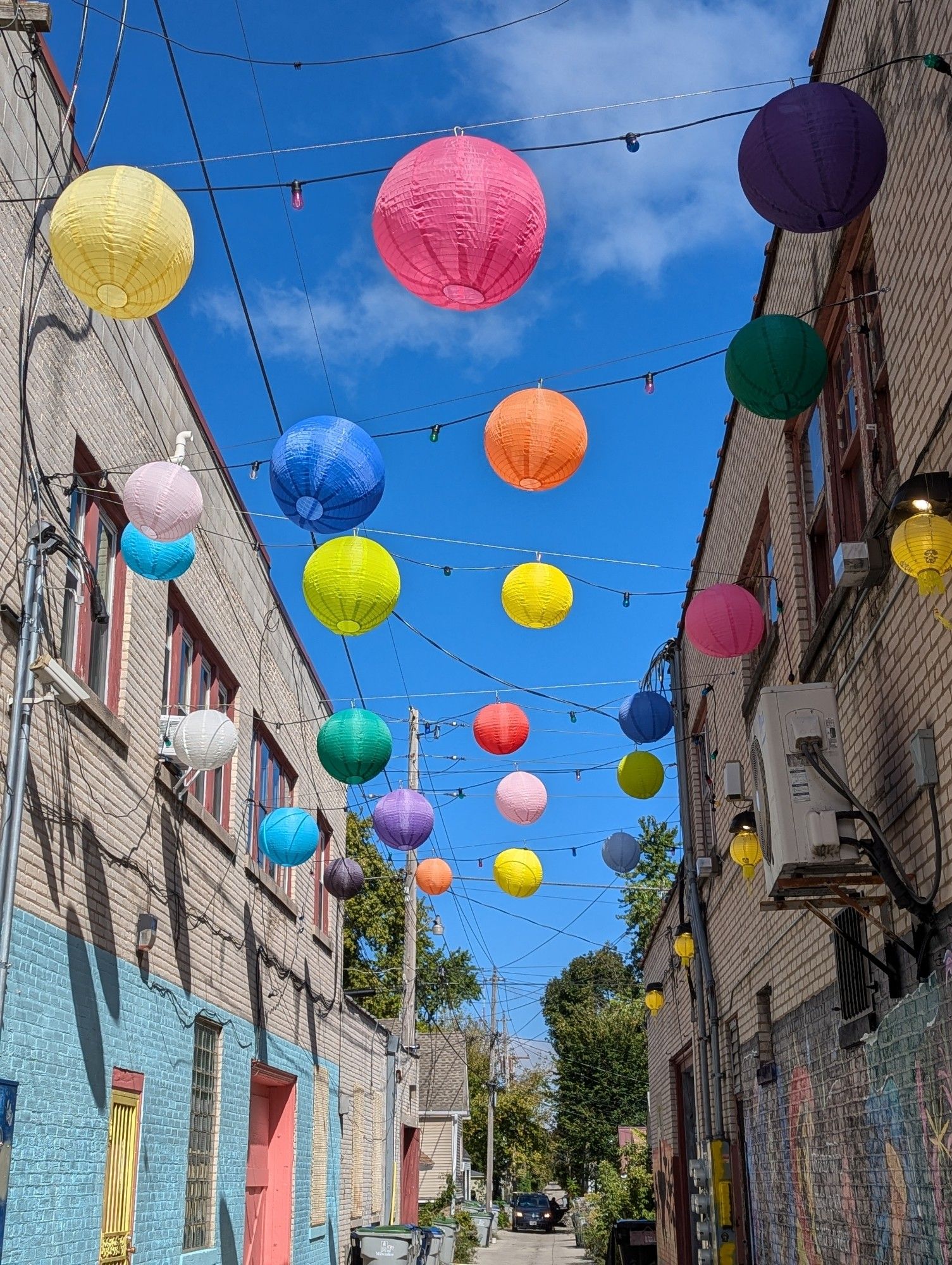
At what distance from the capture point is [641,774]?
41.6 ft

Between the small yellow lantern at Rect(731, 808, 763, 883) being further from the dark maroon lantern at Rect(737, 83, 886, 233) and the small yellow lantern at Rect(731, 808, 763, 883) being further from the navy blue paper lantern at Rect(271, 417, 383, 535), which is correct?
the dark maroon lantern at Rect(737, 83, 886, 233)

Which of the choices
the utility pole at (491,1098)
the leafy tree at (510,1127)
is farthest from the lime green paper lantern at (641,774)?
the leafy tree at (510,1127)

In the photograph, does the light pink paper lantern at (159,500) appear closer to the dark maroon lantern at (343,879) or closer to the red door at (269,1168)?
the red door at (269,1168)

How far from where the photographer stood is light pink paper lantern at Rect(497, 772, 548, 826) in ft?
42.1

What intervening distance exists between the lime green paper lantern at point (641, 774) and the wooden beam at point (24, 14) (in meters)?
8.21

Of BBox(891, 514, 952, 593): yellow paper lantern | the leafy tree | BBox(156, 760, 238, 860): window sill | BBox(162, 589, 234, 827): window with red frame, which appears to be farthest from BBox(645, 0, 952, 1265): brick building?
the leafy tree

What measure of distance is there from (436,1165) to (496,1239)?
334 centimetres

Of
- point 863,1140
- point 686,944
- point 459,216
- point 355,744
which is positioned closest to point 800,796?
point 863,1140

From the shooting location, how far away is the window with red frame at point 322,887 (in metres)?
18.5

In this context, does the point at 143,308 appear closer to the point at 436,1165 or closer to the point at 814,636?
the point at 814,636

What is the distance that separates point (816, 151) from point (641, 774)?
7.99 m

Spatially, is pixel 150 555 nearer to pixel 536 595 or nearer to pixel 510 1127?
pixel 536 595

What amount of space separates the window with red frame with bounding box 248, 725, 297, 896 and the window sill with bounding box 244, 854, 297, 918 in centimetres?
11

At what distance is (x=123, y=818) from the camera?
9.41 meters
